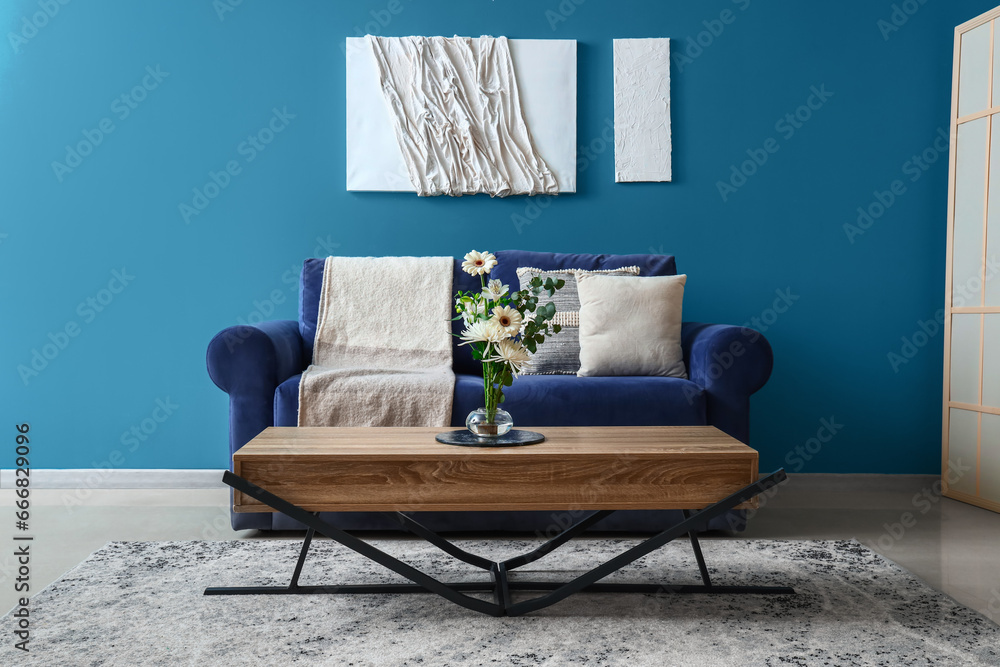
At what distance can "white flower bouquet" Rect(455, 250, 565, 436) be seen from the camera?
1727mm

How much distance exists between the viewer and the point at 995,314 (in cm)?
295

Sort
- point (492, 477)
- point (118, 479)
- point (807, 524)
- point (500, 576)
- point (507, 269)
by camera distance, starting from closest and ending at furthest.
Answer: point (492, 477) → point (500, 576) → point (807, 524) → point (507, 269) → point (118, 479)

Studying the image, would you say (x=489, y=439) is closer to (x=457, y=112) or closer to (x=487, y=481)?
(x=487, y=481)

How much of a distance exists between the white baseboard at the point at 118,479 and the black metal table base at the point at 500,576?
143 centimetres

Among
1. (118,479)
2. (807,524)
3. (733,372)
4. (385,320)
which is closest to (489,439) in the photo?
(733,372)

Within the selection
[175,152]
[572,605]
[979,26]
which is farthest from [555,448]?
[979,26]

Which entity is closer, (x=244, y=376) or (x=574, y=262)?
(x=244, y=376)

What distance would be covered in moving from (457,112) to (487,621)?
224 centimetres

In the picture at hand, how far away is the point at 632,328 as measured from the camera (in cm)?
276

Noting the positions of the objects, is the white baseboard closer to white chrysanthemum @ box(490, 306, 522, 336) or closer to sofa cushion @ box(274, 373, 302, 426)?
sofa cushion @ box(274, 373, 302, 426)

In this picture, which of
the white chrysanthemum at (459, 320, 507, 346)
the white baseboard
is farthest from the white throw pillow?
the white baseboard

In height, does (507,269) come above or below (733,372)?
above

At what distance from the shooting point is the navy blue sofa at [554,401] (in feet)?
8.02

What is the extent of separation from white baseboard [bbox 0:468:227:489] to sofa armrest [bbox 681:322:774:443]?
82.0 inches
